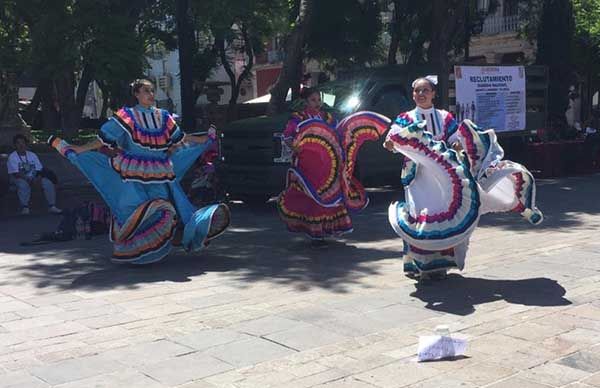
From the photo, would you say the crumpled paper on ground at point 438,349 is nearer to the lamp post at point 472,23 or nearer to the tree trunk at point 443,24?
the tree trunk at point 443,24

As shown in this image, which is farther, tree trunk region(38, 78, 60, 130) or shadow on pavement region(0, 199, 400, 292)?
tree trunk region(38, 78, 60, 130)

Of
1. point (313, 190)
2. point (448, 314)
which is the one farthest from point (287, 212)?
point (448, 314)

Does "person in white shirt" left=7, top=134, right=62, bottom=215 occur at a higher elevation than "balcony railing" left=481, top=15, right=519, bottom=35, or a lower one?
lower

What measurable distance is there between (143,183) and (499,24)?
31260mm

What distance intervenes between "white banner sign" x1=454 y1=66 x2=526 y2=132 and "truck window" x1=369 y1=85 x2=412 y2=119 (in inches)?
96.8

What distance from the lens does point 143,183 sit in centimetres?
777

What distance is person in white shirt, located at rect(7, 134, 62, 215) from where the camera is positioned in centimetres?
1233

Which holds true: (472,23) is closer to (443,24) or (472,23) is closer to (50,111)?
(443,24)

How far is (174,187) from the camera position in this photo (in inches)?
316

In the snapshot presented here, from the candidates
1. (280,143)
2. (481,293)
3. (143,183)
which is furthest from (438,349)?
(280,143)

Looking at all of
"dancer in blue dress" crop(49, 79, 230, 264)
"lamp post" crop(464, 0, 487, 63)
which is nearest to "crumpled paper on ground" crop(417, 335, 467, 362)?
"dancer in blue dress" crop(49, 79, 230, 264)

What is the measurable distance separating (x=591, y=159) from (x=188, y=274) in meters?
13.1

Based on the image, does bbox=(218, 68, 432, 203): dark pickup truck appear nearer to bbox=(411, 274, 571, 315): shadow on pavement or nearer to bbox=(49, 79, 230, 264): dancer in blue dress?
bbox=(49, 79, 230, 264): dancer in blue dress

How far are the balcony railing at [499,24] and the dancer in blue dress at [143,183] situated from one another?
29861 millimetres
